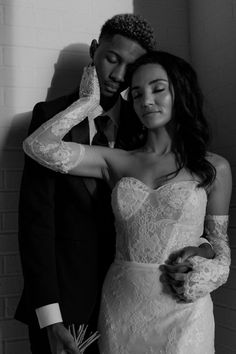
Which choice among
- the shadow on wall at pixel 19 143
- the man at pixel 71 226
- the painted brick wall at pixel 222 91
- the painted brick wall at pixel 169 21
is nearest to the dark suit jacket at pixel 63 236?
the man at pixel 71 226

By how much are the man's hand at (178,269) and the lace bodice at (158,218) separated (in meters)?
0.02

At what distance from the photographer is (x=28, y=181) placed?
71.6 inches

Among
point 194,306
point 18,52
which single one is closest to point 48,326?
point 194,306

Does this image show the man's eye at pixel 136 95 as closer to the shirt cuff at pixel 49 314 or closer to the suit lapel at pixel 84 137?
the suit lapel at pixel 84 137

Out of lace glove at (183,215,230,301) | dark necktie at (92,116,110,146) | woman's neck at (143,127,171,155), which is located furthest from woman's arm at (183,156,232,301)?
dark necktie at (92,116,110,146)

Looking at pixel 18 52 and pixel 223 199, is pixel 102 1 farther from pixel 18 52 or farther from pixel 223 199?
pixel 223 199

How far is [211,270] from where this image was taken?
66.7 inches

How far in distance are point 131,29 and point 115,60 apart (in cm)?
13

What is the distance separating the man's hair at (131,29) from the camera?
1.91 m

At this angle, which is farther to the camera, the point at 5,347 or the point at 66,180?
the point at 5,347

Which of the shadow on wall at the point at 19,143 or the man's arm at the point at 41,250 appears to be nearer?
the man's arm at the point at 41,250

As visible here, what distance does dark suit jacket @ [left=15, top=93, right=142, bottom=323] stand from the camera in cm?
174

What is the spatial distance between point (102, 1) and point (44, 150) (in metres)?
1.00

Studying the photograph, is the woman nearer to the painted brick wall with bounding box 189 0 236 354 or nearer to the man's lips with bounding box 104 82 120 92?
the man's lips with bounding box 104 82 120 92
